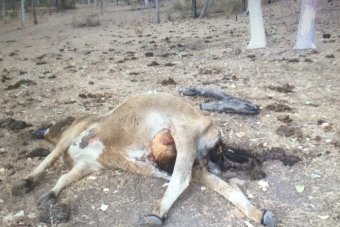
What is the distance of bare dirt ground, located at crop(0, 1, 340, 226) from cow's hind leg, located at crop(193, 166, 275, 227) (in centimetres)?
9

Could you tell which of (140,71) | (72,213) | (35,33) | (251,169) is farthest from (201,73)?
(35,33)

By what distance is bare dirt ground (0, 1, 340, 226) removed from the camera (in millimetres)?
4367

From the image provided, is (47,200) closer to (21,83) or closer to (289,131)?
(289,131)

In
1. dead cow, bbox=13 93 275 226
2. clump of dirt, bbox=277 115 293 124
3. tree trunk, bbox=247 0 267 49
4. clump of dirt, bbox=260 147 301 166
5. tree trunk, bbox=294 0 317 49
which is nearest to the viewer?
dead cow, bbox=13 93 275 226

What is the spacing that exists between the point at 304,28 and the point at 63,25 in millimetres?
14414

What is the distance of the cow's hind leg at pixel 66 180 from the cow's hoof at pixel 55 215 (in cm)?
14

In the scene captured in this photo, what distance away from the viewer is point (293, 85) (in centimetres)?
819

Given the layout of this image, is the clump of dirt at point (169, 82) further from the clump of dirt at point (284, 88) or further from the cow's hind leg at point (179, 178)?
the cow's hind leg at point (179, 178)

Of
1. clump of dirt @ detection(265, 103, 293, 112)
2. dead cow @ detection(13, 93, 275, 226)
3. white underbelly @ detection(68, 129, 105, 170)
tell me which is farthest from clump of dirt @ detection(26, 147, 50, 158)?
clump of dirt @ detection(265, 103, 293, 112)

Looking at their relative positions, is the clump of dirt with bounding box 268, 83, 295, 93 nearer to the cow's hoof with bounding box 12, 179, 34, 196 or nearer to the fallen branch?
the fallen branch

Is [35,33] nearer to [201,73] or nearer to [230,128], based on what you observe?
[201,73]

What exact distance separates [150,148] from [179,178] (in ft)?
1.50

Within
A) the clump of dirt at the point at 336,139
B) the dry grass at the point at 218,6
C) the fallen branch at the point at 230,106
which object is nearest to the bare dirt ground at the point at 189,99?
the clump of dirt at the point at 336,139

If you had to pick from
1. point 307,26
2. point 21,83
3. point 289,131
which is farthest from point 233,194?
point 307,26
